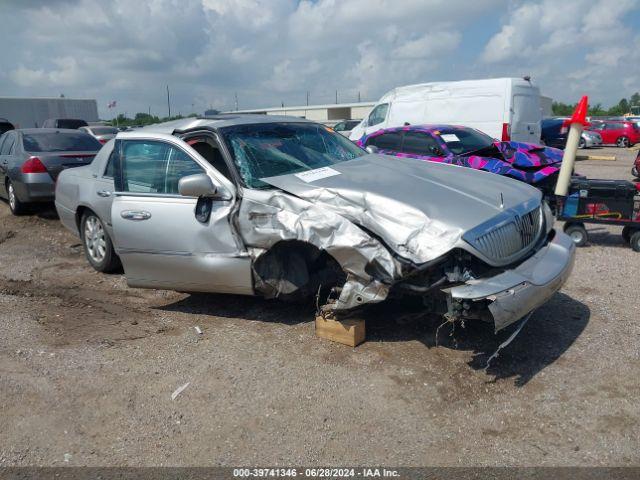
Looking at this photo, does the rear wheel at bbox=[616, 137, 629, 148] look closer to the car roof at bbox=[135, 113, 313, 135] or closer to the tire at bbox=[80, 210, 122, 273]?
the car roof at bbox=[135, 113, 313, 135]

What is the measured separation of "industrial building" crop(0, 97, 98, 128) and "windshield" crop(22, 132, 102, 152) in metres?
22.9

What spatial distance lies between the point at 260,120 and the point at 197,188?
130cm

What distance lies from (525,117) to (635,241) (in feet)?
22.8

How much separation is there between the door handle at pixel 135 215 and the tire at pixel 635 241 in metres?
5.86

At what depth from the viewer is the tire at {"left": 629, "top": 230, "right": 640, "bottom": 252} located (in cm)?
688

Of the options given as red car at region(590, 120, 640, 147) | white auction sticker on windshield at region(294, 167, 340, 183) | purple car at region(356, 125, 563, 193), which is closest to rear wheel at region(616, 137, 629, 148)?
red car at region(590, 120, 640, 147)

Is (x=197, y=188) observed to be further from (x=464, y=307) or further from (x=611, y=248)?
(x=611, y=248)

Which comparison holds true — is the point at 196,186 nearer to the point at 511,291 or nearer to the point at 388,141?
the point at 511,291

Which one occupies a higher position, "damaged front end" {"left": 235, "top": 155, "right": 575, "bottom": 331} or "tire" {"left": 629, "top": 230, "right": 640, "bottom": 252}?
"damaged front end" {"left": 235, "top": 155, "right": 575, "bottom": 331}

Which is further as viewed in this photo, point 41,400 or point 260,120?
point 260,120

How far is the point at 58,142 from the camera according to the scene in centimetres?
959

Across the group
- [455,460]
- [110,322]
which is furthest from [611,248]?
[110,322]

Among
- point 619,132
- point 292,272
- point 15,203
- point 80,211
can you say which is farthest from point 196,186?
point 619,132

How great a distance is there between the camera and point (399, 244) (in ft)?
12.0
